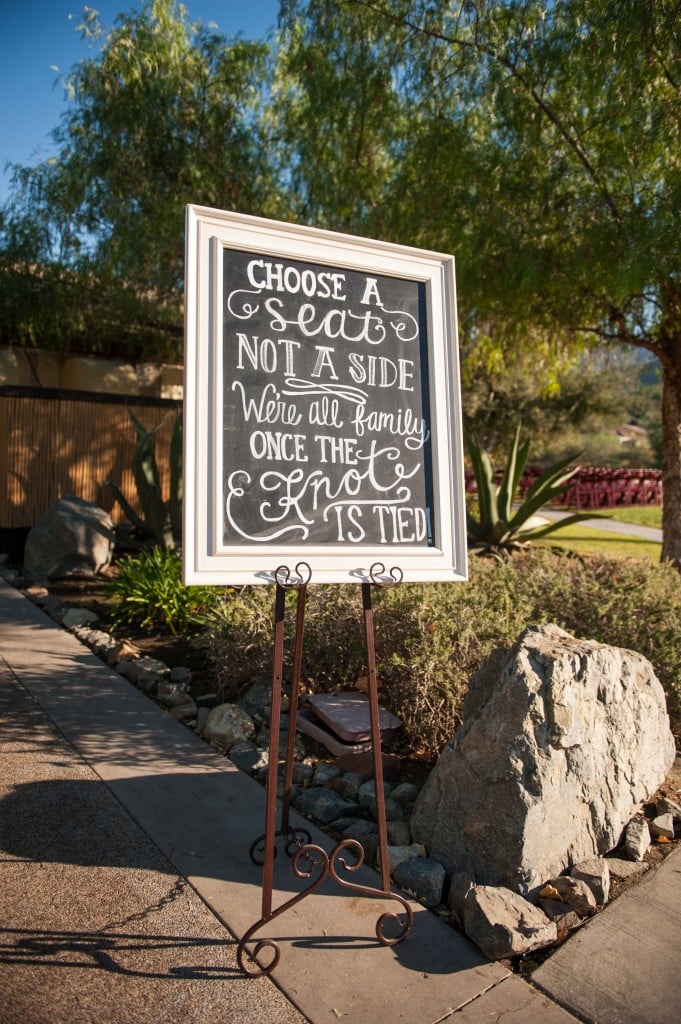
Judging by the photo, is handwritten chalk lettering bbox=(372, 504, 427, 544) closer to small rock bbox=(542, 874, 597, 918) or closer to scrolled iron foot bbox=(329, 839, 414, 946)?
scrolled iron foot bbox=(329, 839, 414, 946)

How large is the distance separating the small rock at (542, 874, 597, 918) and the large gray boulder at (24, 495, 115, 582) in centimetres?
666

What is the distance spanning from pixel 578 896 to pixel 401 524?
4.90 ft

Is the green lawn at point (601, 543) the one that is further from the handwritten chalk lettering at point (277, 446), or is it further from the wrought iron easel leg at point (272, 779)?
the wrought iron easel leg at point (272, 779)

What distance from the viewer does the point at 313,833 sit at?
3.38 metres

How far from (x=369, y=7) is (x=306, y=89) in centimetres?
150

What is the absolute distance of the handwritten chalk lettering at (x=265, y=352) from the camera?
9.47 ft

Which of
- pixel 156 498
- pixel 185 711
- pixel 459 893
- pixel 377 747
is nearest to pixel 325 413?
pixel 377 747

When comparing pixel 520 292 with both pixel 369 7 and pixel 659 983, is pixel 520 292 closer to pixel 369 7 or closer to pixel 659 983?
pixel 369 7

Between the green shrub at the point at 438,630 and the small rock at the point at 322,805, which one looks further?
the green shrub at the point at 438,630

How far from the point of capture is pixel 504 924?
103 inches

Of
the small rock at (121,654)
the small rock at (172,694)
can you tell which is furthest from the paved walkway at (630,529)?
the small rock at (172,694)

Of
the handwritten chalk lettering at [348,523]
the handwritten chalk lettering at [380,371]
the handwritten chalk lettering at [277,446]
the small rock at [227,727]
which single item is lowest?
the small rock at [227,727]

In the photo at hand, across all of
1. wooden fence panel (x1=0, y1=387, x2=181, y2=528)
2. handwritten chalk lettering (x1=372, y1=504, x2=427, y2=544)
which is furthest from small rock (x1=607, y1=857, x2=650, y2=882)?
wooden fence panel (x1=0, y1=387, x2=181, y2=528)

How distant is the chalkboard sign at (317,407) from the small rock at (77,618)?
14.3ft
